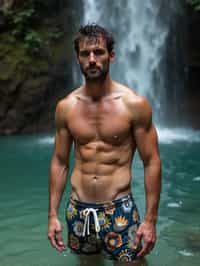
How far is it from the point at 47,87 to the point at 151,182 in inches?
454

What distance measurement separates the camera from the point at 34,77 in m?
14.0

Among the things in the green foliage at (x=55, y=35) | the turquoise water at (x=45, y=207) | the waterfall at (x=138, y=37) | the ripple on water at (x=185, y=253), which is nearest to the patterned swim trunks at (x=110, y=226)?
the turquoise water at (x=45, y=207)

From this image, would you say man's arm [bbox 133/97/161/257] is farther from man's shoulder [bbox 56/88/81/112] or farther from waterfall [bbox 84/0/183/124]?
waterfall [bbox 84/0/183/124]

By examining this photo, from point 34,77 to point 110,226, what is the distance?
11.5 metres

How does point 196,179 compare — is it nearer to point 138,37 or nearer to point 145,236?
point 145,236

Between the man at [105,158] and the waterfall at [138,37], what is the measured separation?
1259cm

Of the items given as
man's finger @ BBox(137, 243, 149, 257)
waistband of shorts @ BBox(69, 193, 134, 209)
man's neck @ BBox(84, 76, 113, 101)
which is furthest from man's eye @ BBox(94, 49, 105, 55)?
man's finger @ BBox(137, 243, 149, 257)

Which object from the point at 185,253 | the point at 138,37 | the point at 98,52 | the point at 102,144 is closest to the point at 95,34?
the point at 98,52

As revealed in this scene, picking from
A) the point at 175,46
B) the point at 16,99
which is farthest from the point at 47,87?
the point at 175,46

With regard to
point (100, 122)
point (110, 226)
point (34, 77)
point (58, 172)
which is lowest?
point (34, 77)

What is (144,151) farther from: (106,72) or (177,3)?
(177,3)

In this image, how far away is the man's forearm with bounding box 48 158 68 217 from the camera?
308 cm

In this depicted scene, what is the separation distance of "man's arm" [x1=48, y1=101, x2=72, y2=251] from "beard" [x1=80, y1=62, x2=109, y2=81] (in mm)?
296

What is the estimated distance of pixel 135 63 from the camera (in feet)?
51.2
